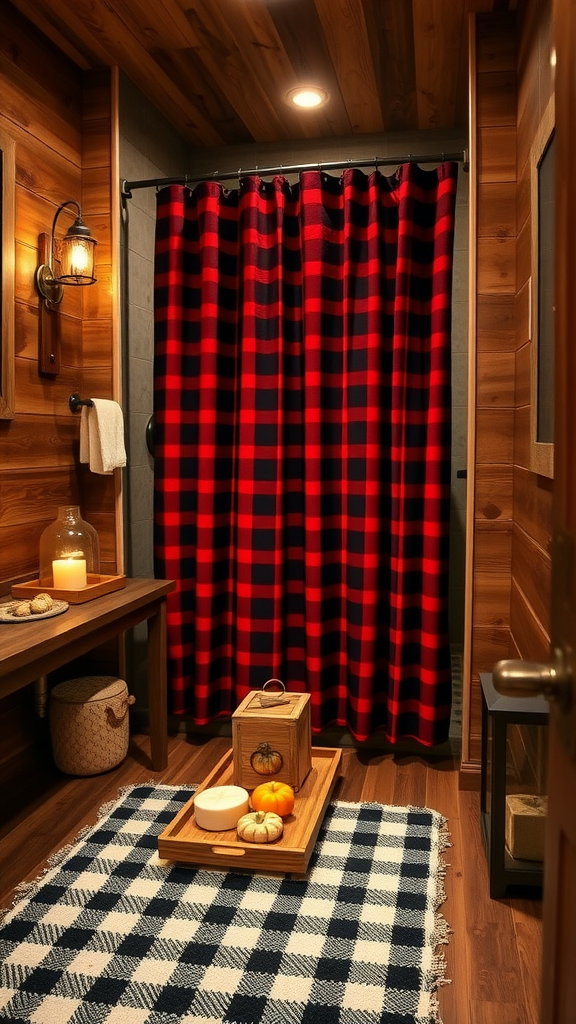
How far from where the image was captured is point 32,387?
2457mm

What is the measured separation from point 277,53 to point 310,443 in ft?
4.25

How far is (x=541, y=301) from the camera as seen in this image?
1.83m

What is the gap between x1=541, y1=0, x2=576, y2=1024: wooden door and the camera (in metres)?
0.66

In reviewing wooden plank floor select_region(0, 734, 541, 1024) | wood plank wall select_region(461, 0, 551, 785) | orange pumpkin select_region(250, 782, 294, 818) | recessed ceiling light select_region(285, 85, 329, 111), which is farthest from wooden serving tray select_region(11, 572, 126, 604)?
recessed ceiling light select_region(285, 85, 329, 111)

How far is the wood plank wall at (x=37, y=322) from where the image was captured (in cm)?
235

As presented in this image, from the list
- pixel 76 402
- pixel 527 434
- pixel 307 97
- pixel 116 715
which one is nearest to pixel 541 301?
pixel 527 434

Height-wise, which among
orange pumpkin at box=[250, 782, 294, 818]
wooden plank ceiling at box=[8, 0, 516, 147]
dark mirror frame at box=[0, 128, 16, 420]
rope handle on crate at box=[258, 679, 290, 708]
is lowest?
orange pumpkin at box=[250, 782, 294, 818]

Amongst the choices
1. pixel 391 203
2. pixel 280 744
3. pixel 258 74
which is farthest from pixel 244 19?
pixel 280 744

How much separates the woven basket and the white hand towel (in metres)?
0.73

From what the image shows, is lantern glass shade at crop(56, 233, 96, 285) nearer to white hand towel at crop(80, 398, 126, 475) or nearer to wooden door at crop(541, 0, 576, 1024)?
white hand towel at crop(80, 398, 126, 475)

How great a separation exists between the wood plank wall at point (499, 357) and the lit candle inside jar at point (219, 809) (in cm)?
79

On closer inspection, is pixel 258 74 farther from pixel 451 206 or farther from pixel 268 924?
pixel 268 924

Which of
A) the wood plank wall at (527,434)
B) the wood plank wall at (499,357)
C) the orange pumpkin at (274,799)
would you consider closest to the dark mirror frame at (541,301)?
the wood plank wall at (527,434)

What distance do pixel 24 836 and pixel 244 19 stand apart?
248 cm
